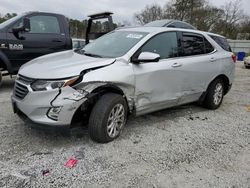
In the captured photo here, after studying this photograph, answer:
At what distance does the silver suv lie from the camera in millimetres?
2900

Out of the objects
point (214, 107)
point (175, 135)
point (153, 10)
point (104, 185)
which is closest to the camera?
point (104, 185)

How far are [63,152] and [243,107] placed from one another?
4.31 meters

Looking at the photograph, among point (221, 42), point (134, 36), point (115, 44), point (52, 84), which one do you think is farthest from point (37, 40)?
point (221, 42)

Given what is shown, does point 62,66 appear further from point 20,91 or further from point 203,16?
point 203,16

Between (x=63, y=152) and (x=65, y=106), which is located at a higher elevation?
(x=65, y=106)

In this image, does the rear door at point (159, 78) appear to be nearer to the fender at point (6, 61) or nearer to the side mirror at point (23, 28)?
the side mirror at point (23, 28)

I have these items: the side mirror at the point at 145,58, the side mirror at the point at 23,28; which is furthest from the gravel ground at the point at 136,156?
the side mirror at the point at 23,28

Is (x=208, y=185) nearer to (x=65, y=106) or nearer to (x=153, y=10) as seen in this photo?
(x=65, y=106)

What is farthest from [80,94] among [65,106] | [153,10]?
[153,10]

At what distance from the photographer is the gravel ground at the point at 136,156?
8.37 feet

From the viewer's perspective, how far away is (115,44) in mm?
3871

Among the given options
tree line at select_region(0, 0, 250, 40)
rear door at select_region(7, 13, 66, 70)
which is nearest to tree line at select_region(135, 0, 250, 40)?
tree line at select_region(0, 0, 250, 40)

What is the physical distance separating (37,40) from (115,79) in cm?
367

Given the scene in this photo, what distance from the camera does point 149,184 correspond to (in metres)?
2.50
